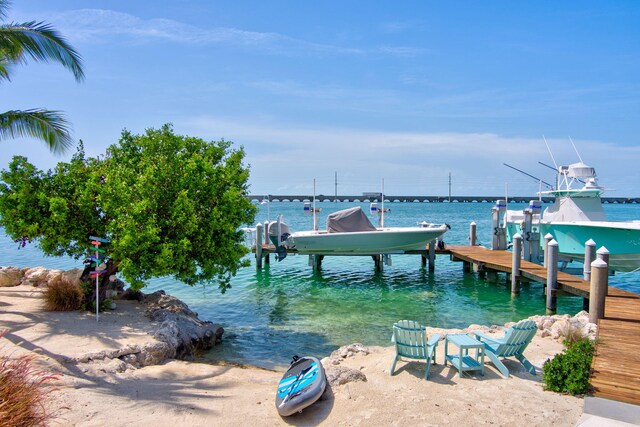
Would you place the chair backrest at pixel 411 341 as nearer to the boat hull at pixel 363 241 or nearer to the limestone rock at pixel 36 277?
the limestone rock at pixel 36 277

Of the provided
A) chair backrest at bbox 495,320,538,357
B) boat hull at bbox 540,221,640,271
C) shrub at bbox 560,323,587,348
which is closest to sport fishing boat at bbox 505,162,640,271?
boat hull at bbox 540,221,640,271

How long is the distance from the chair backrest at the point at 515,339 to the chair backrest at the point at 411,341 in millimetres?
1433

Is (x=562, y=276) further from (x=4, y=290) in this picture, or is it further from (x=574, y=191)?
(x=4, y=290)

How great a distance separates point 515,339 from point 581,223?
53.9ft

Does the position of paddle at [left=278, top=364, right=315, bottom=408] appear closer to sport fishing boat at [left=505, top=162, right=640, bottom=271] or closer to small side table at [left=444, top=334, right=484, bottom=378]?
small side table at [left=444, top=334, right=484, bottom=378]

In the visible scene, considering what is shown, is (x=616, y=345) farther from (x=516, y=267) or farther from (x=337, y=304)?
(x=337, y=304)

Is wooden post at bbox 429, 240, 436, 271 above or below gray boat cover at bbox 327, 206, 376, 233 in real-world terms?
below

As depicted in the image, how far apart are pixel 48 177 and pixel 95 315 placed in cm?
397

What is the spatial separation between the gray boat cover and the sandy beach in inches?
478

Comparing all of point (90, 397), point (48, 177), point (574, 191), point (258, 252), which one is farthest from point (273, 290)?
point (574, 191)

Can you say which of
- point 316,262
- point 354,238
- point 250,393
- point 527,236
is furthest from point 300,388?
point 527,236

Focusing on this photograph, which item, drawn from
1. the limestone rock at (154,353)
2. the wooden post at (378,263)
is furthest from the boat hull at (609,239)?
the limestone rock at (154,353)

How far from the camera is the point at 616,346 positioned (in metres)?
9.02

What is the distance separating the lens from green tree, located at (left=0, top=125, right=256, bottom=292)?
36.6 feet
